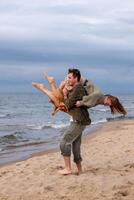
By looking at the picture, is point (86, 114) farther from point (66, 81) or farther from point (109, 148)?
point (109, 148)

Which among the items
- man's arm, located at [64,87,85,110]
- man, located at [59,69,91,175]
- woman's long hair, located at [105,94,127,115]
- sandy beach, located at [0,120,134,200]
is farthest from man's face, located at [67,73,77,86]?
sandy beach, located at [0,120,134,200]

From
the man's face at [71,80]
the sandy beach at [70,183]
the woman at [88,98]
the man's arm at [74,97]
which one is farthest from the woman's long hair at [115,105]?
the sandy beach at [70,183]

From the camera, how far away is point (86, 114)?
9.12m

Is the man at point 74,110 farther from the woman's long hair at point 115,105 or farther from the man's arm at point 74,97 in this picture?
the woman's long hair at point 115,105

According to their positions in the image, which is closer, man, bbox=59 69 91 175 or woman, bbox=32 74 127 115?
woman, bbox=32 74 127 115

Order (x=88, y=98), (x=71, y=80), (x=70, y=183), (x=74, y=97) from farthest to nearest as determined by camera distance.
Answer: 1. (x=71, y=80)
2. (x=74, y=97)
3. (x=88, y=98)
4. (x=70, y=183)

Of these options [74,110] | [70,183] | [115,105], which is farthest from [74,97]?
[70,183]

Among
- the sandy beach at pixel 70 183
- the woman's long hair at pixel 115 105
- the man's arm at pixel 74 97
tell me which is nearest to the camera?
the sandy beach at pixel 70 183

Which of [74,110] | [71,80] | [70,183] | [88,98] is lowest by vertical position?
[70,183]

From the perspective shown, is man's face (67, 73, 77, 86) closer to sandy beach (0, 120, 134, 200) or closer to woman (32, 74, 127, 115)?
woman (32, 74, 127, 115)

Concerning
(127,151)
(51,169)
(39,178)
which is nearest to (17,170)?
(51,169)

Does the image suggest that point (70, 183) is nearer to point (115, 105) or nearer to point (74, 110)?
point (74, 110)

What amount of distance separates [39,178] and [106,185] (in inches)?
53.0

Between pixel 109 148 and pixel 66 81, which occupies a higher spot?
pixel 66 81
